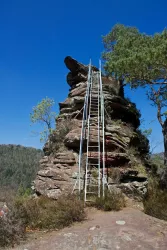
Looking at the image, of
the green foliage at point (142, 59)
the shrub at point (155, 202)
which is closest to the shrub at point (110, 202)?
the shrub at point (155, 202)

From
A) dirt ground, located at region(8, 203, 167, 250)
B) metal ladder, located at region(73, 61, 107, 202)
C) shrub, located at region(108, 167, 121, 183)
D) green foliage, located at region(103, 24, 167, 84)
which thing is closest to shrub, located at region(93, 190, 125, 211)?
metal ladder, located at region(73, 61, 107, 202)

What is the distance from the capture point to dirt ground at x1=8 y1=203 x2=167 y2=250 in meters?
5.65

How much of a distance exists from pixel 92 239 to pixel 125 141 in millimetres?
6684

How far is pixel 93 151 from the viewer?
11.1 m

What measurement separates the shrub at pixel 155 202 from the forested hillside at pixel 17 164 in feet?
205

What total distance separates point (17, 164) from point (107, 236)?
9825 centimetres

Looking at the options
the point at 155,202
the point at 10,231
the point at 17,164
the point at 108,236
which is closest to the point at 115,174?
the point at 155,202

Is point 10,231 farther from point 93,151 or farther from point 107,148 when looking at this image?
point 107,148

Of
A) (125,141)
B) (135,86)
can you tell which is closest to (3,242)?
(125,141)

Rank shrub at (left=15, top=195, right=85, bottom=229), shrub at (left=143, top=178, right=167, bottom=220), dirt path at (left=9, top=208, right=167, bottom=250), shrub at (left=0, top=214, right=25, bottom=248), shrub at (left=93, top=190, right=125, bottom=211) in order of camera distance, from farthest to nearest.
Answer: shrub at (left=143, top=178, right=167, bottom=220), shrub at (left=93, top=190, right=125, bottom=211), shrub at (left=15, top=195, right=85, bottom=229), shrub at (left=0, top=214, right=25, bottom=248), dirt path at (left=9, top=208, right=167, bottom=250)

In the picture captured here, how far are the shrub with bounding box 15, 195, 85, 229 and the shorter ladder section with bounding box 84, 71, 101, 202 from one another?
117 cm

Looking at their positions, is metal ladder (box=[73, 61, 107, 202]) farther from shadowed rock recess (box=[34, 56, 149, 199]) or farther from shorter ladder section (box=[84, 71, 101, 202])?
shadowed rock recess (box=[34, 56, 149, 199])

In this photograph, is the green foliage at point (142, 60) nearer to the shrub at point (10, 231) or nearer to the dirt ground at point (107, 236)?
the dirt ground at point (107, 236)

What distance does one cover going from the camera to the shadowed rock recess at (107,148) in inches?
390
